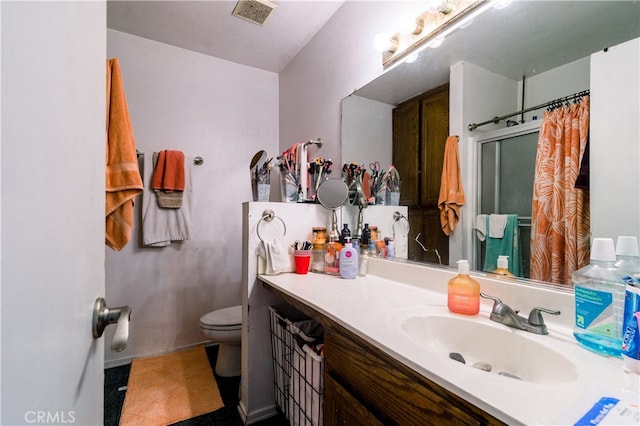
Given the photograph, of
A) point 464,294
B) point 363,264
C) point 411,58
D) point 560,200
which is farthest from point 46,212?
point 411,58

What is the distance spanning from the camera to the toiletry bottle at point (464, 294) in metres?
0.82

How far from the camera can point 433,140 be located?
119 centimetres

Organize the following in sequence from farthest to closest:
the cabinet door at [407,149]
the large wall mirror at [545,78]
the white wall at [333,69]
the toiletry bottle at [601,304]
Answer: the white wall at [333,69] → the cabinet door at [407,149] → the large wall mirror at [545,78] → the toiletry bottle at [601,304]

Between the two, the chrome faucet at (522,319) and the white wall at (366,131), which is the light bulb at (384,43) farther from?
the chrome faucet at (522,319)

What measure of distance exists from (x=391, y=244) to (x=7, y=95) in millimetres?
1344

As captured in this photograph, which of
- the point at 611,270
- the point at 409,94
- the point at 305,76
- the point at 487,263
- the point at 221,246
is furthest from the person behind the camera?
the point at 221,246

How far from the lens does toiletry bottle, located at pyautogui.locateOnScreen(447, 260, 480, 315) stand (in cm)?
82

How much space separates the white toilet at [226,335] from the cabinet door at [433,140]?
133cm

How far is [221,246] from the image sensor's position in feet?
7.59

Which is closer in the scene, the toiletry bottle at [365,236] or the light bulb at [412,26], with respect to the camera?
the light bulb at [412,26]

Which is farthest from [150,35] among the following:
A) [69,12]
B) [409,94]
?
[69,12]

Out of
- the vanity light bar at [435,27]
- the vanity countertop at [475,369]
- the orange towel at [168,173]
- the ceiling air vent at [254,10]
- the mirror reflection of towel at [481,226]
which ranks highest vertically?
the ceiling air vent at [254,10]

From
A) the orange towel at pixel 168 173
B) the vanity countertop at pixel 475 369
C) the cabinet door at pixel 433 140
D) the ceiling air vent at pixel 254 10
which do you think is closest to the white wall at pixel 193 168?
the orange towel at pixel 168 173

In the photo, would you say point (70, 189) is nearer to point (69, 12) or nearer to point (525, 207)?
point (69, 12)
